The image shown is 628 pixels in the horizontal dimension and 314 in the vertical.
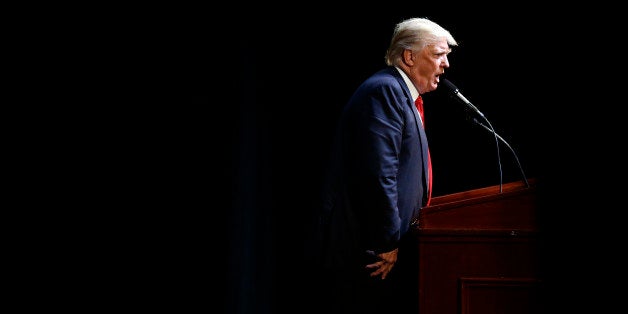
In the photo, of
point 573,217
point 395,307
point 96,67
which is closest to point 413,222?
point 395,307

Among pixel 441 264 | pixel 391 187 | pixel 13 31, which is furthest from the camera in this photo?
pixel 13 31

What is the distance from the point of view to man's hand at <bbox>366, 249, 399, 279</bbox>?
1734 millimetres

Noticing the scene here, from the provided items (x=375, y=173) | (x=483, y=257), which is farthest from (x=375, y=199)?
(x=483, y=257)

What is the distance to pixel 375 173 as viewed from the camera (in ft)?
5.57

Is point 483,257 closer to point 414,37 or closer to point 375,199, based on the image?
point 375,199

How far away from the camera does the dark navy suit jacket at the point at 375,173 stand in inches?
67.0

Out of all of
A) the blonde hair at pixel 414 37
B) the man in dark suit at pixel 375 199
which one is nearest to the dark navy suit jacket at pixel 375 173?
the man in dark suit at pixel 375 199

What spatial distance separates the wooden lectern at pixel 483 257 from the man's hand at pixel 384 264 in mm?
240

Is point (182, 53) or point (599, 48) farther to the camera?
point (182, 53)

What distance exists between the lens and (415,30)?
→ 1976mm

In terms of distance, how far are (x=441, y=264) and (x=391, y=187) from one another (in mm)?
306

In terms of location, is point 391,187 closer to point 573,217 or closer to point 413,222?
point 413,222

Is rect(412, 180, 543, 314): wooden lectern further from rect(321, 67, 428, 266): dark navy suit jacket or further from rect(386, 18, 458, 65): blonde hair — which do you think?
rect(386, 18, 458, 65): blonde hair

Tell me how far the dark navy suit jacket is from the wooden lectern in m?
0.21
